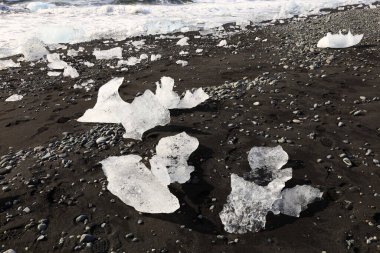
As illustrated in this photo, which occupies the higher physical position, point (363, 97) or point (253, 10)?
point (363, 97)

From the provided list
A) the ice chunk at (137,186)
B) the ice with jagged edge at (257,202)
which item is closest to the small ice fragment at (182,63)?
the ice chunk at (137,186)

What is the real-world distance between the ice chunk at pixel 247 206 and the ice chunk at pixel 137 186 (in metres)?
0.53

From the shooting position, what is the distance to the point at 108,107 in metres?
Result: 5.91

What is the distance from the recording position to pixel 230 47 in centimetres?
1105

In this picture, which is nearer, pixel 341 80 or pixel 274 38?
pixel 341 80

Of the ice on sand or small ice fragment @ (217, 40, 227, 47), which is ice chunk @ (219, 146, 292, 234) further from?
small ice fragment @ (217, 40, 227, 47)

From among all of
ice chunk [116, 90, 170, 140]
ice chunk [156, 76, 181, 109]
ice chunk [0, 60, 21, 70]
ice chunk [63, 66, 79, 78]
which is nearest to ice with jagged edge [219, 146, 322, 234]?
ice chunk [116, 90, 170, 140]

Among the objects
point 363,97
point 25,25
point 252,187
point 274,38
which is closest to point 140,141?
point 252,187

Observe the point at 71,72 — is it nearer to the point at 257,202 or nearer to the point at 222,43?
the point at 222,43

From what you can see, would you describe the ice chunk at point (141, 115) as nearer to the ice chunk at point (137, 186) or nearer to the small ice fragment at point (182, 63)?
the ice chunk at point (137, 186)

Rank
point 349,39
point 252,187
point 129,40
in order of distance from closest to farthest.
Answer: point 252,187, point 349,39, point 129,40

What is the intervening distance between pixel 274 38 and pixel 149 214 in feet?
28.9

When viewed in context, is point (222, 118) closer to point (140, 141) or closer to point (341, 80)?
point (140, 141)

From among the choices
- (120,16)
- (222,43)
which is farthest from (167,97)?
(120,16)
